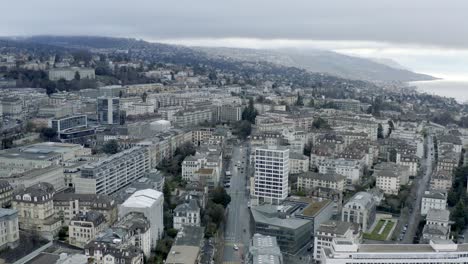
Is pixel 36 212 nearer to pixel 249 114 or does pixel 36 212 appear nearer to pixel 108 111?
pixel 108 111

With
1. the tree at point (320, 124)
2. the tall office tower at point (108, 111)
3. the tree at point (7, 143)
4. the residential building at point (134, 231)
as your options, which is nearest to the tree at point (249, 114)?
the tree at point (320, 124)

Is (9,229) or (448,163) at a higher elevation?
(448,163)

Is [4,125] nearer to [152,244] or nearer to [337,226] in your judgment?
[152,244]

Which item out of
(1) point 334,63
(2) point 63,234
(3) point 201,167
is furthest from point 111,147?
(1) point 334,63

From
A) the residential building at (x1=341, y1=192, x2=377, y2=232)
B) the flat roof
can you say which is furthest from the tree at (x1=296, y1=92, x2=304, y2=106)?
the flat roof

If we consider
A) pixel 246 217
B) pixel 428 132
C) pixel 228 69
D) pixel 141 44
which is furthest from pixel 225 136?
pixel 141 44

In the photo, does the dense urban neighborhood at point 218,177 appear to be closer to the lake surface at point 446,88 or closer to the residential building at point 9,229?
the residential building at point 9,229

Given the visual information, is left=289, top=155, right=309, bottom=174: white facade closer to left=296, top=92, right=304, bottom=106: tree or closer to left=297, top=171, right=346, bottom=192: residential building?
left=297, top=171, right=346, bottom=192: residential building
